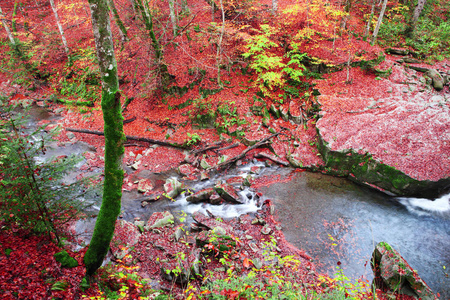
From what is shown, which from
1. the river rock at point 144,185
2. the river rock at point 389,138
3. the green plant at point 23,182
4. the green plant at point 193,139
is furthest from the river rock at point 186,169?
the green plant at point 23,182

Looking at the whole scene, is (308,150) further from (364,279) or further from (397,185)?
(364,279)

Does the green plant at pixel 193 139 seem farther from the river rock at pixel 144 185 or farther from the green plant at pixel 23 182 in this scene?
the green plant at pixel 23 182

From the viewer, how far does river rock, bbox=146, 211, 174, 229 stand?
8.32m

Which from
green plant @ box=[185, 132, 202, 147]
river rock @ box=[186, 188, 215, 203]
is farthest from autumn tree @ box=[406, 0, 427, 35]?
river rock @ box=[186, 188, 215, 203]

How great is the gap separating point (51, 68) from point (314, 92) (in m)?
22.6

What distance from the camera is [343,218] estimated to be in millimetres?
8797

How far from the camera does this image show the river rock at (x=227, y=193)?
9859 mm

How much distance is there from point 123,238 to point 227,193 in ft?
14.7

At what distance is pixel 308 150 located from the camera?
12.2 metres

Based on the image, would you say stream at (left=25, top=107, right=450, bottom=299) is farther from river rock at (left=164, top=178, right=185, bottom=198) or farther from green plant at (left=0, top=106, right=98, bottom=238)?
green plant at (left=0, top=106, right=98, bottom=238)

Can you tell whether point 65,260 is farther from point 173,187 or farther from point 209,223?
point 173,187

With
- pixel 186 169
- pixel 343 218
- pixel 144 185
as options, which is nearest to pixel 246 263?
pixel 343 218

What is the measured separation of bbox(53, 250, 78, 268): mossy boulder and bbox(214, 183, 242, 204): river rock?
237 inches

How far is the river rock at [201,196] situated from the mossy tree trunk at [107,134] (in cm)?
495
